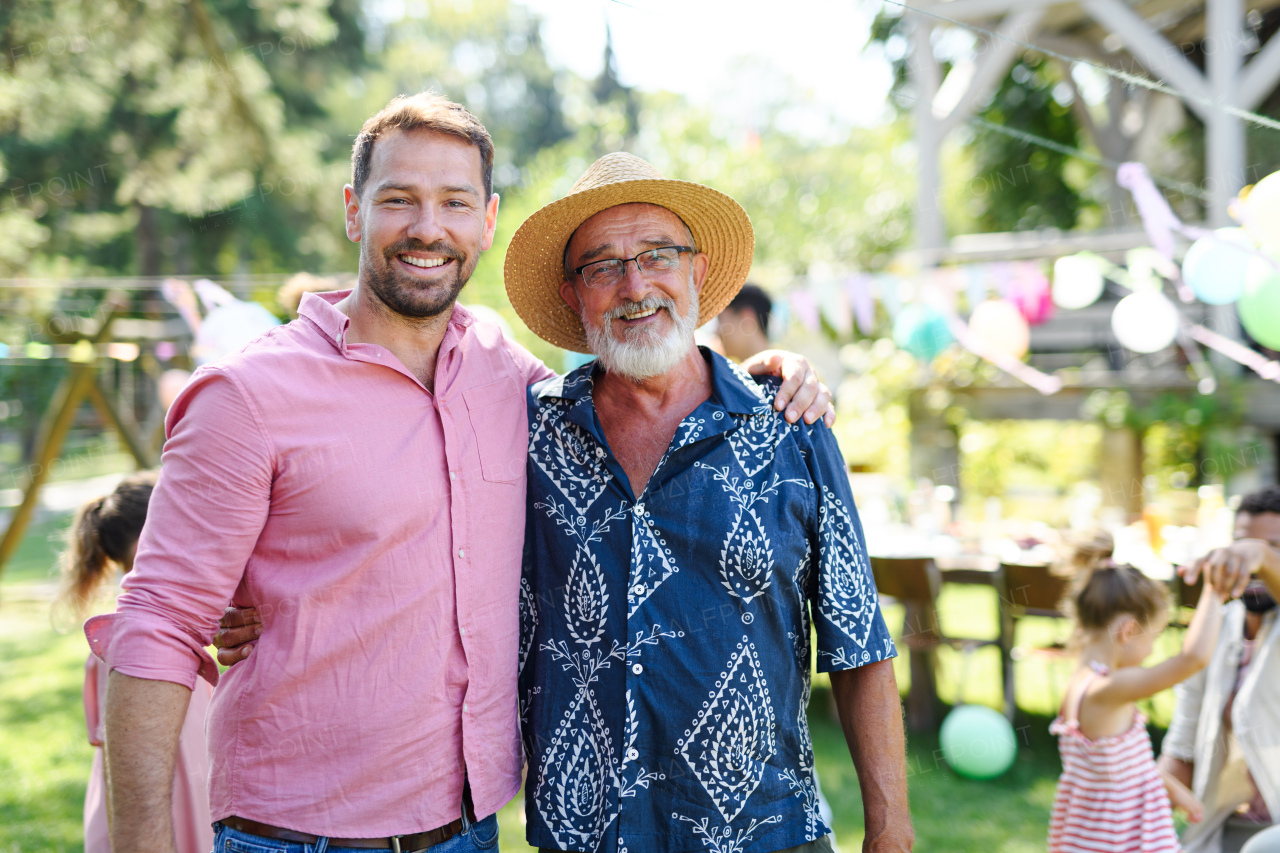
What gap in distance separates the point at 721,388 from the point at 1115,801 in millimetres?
2046

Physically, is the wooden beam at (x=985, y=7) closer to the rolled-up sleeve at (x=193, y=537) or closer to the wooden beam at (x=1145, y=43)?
the wooden beam at (x=1145, y=43)

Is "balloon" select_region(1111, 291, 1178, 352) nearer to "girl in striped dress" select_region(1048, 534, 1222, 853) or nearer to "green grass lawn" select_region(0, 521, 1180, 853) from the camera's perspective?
"green grass lawn" select_region(0, 521, 1180, 853)

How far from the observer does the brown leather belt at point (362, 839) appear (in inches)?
68.7

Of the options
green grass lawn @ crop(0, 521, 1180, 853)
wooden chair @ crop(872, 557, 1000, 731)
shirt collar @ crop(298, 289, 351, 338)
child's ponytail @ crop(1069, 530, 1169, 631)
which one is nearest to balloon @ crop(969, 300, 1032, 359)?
green grass lawn @ crop(0, 521, 1180, 853)

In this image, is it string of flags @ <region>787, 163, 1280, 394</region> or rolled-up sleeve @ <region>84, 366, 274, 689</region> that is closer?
rolled-up sleeve @ <region>84, 366, 274, 689</region>

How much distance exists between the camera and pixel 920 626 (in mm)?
5449

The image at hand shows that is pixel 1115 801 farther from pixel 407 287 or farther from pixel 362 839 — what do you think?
pixel 407 287

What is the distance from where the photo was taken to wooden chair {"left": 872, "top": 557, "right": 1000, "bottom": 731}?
17.4 ft

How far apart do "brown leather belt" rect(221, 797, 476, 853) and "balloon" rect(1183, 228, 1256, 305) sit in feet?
12.7

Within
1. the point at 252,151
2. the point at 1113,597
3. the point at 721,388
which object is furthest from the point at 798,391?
the point at 252,151

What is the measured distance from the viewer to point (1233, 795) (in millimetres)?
3062

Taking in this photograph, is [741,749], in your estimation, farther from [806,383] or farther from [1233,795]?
[1233,795]

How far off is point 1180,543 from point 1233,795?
245 cm

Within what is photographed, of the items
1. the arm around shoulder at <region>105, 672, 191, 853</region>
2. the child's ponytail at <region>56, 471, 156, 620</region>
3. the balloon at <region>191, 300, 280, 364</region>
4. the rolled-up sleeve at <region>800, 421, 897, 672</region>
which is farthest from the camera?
the balloon at <region>191, 300, 280, 364</region>
